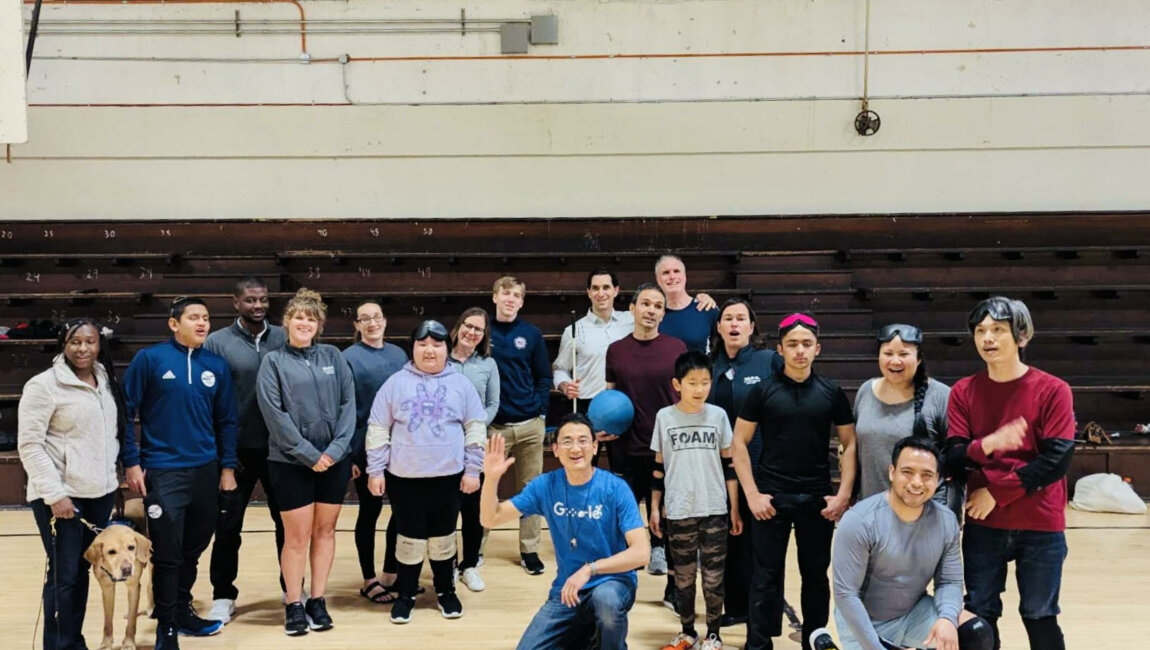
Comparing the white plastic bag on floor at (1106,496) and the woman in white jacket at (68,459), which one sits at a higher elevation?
the woman in white jacket at (68,459)

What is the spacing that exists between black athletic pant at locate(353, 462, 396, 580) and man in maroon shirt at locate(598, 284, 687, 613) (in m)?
1.05

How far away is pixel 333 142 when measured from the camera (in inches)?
277

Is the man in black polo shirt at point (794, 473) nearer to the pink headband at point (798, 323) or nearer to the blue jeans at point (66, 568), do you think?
the pink headband at point (798, 323)

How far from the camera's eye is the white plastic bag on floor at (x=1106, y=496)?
16.8 feet

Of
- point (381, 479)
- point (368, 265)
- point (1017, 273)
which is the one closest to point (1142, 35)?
point (1017, 273)

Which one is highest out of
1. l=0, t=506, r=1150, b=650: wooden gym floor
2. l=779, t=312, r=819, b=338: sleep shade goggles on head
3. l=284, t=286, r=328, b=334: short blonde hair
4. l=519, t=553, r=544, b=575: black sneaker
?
l=284, t=286, r=328, b=334: short blonde hair

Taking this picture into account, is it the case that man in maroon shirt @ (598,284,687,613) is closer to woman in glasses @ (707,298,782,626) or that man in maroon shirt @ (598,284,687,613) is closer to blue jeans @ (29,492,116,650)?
woman in glasses @ (707,298,782,626)

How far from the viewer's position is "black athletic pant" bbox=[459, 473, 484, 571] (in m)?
4.01

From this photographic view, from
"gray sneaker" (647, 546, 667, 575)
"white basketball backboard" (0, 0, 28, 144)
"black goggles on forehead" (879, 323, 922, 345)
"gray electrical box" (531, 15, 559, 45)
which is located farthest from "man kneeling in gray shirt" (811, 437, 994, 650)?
"gray electrical box" (531, 15, 559, 45)

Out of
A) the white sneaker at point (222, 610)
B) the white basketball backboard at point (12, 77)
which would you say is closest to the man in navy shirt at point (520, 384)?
the white sneaker at point (222, 610)

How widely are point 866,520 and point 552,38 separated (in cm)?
537

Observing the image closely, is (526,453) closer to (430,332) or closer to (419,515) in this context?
(419,515)

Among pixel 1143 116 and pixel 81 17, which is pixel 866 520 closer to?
pixel 1143 116

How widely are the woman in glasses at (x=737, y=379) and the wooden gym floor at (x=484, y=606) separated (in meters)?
0.16
